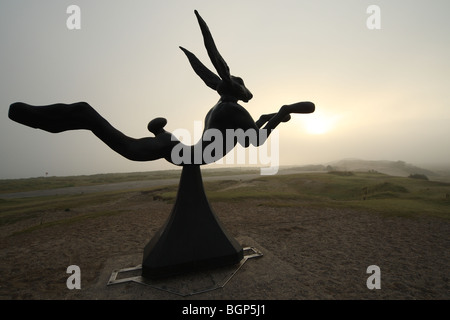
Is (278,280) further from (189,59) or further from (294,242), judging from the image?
(189,59)

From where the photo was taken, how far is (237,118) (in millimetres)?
4754

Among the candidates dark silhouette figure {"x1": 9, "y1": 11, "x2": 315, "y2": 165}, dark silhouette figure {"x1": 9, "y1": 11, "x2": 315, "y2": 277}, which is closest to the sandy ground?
dark silhouette figure {"x1": 9, "y1": 11, "x2": 315, "y2": 277}

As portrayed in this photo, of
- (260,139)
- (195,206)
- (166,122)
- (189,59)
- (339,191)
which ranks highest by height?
(189,59)

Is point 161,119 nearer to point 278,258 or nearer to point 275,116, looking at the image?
point 275,116

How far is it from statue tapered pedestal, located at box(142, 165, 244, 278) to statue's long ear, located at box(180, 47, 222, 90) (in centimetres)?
210

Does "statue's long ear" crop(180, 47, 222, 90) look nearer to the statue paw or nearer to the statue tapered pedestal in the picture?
the statue paw

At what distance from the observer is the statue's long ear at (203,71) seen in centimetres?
536

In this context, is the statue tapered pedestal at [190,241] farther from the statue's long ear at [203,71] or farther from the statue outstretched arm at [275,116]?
the statue's long ear at [203,71]

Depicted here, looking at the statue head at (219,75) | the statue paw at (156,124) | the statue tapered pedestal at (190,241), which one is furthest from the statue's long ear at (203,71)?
the statue tapered pedestal at (190,241)

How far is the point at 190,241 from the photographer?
15.2ft

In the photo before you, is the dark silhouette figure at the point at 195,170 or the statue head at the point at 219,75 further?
the dark silhouette figure at the point at 195,170

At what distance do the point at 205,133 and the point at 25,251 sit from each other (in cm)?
667

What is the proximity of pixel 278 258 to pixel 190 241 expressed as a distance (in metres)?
2.33

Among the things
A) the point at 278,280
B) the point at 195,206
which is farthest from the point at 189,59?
the point at 278,280
